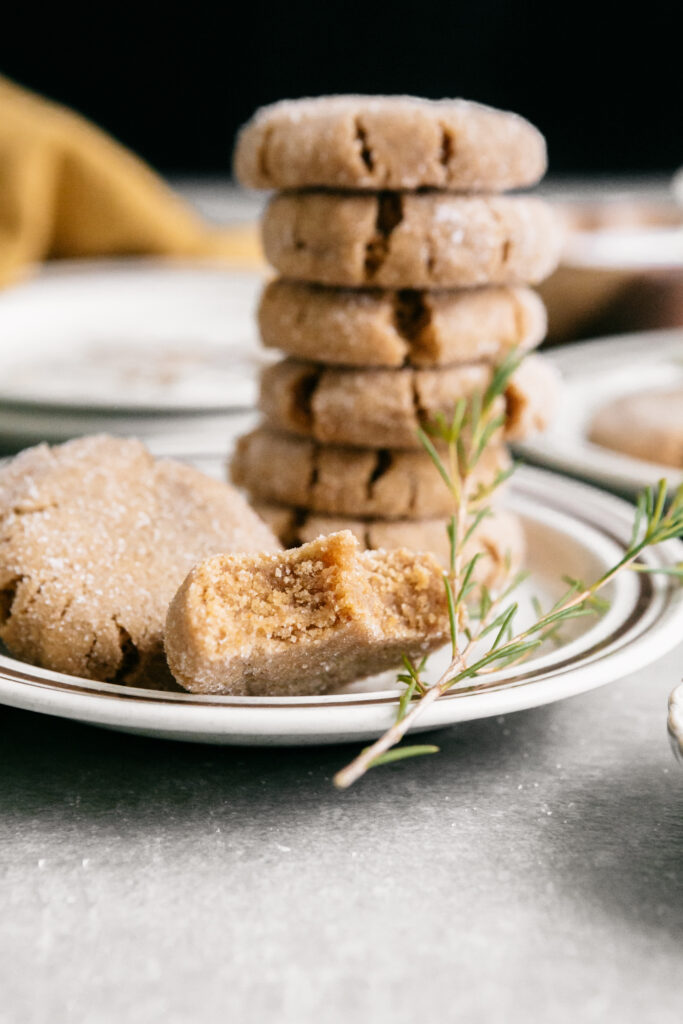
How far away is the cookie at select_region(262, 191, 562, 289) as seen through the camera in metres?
1.48

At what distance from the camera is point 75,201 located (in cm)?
382

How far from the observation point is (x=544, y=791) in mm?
1210

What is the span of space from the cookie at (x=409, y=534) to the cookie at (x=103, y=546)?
0.19 m

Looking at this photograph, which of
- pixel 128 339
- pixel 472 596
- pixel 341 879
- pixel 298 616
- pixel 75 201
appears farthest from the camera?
pixel 75 201

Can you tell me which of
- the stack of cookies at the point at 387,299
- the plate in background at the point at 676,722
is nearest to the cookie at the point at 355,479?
the stack of cookies at the point at 387,299

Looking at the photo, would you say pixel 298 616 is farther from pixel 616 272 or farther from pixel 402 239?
pixel 616 272

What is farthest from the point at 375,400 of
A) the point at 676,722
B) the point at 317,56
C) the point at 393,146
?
the point at 317,56

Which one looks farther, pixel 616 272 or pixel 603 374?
pixel 616 272

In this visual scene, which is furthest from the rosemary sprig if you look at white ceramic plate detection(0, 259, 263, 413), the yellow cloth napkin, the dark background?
the dark background

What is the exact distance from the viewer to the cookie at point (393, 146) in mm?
1455

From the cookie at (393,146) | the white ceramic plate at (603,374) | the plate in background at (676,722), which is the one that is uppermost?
the cookie at (393,146)

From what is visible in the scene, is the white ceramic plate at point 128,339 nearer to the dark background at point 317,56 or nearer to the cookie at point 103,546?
the cookie at point 103,546

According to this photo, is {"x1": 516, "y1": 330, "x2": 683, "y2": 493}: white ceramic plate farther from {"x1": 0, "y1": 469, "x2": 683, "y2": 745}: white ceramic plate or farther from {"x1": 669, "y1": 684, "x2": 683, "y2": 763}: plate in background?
{"x1": 669, "y1": 684, "x2": 683, "y2": 763}: plate in background

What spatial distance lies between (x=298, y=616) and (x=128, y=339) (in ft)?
6.86
